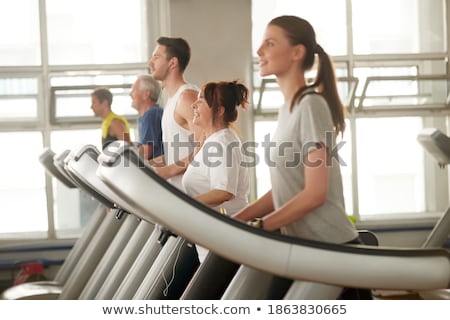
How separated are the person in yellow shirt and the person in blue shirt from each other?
0.08 m

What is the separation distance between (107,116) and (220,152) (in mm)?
593

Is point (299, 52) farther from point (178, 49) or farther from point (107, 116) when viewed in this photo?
point (107, 116)

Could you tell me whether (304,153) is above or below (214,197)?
above

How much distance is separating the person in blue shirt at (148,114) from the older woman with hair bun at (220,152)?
20 centimetres

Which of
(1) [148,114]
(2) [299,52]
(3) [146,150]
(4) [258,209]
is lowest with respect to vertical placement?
(4) [258,209]

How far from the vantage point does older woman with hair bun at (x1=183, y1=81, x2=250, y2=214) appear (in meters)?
2.16

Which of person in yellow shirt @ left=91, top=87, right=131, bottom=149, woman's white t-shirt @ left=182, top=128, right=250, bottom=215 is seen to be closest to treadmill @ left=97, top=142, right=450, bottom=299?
woman's white t-shirt @ left=182, top=128, right=250, bottom=215

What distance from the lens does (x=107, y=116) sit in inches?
104

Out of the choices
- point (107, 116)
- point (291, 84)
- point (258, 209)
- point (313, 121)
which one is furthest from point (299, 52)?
point (107, 116)

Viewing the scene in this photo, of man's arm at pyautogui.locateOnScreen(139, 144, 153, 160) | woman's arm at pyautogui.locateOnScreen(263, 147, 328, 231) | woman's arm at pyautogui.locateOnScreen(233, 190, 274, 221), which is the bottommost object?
woman's arm at pyautogui.locateOnScreen(233, 190, 274, 221)

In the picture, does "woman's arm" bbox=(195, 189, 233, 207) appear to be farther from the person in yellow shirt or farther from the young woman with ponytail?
the person in yellow shirt

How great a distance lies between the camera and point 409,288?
4.84 feet
